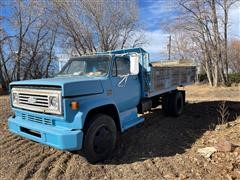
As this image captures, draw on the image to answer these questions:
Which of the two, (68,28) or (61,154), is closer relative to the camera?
(61,154)

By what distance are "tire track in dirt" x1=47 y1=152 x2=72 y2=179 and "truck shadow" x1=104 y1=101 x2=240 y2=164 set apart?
77 centimetres

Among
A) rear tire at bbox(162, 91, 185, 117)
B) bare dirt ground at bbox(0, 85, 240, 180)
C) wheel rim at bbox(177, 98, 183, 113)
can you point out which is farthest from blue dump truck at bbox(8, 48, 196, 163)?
wheel rim at bbox(177, 98, 183, 113)

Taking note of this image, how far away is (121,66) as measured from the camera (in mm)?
5527

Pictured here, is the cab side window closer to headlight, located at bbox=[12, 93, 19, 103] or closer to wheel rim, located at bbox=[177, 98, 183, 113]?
headlight, located at bbox=[12, 93, 19, 103]

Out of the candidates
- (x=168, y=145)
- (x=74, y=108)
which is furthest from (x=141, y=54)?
(x=74, y=108)

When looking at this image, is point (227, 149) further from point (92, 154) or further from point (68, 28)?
point (68, 28)

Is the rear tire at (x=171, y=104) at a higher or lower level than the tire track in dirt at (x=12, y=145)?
higher

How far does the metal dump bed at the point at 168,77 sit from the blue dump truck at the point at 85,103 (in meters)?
0.15

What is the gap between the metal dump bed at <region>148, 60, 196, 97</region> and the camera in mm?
6500

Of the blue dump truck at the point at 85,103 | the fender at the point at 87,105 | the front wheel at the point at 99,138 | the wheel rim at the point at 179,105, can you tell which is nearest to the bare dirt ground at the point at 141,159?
the front wheel at the point at 99,138

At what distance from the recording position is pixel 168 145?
543 centimetres

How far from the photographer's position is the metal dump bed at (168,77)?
6.50 m

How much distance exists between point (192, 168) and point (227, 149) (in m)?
0.91

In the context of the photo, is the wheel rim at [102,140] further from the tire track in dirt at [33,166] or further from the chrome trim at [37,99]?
the tire track in dirt at [33,166]
